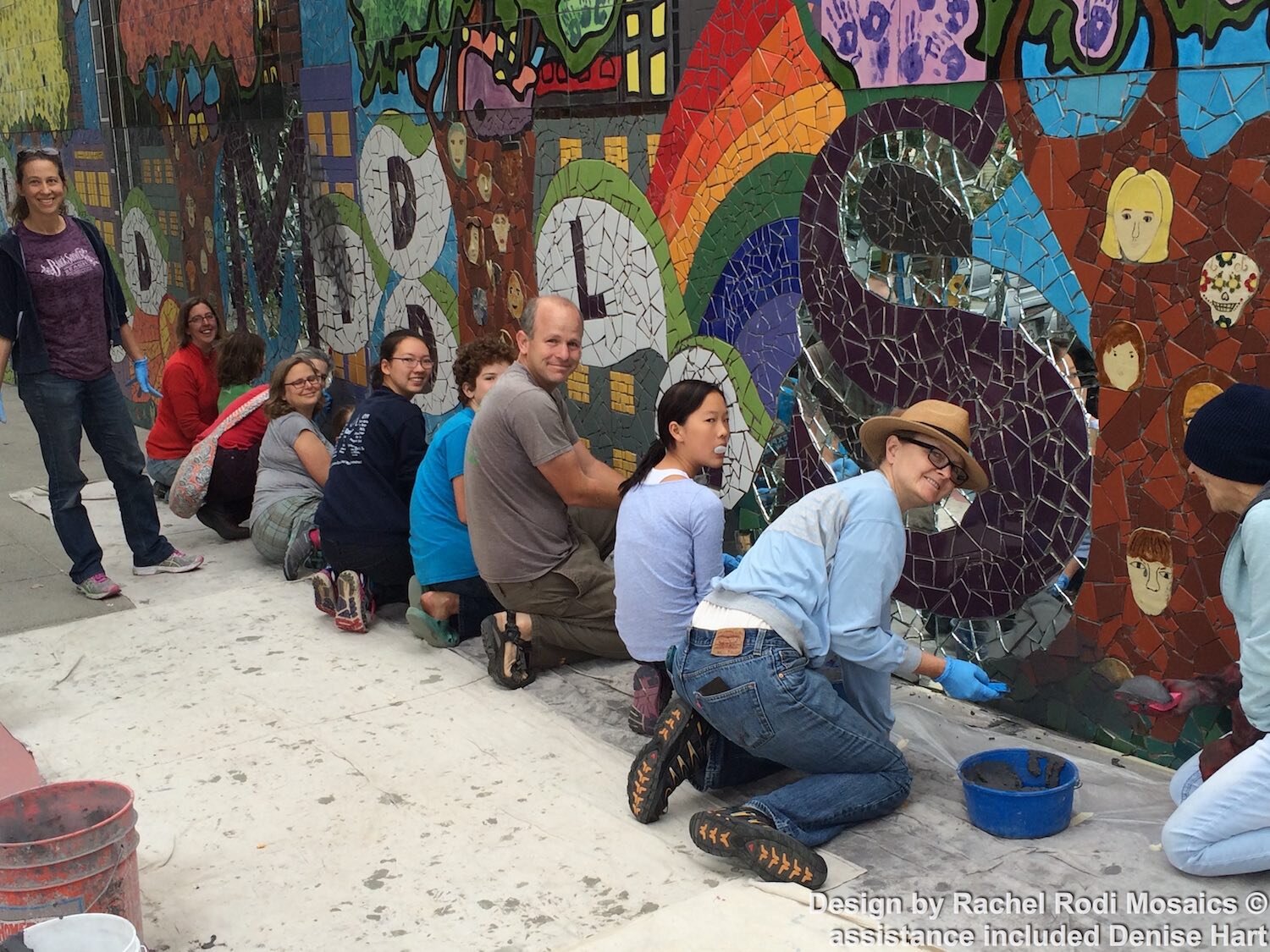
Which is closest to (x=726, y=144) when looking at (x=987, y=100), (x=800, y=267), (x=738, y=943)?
(x=800, y=267)

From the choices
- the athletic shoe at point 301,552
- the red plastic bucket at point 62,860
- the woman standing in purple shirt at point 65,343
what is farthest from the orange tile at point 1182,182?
the woman standing in purple shirt at point 65,343

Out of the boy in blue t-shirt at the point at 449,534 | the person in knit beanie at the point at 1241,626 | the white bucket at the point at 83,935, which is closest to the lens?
the white bucket at the point at 83,935

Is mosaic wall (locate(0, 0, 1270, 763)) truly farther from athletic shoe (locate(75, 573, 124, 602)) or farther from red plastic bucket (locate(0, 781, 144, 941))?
red plastic bucket (locate(0, 781, 144, 941))

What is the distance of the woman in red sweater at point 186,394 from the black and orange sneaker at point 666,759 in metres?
4.68

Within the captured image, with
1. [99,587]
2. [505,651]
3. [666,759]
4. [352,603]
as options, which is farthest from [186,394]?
[666,759]

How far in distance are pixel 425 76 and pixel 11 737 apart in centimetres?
383

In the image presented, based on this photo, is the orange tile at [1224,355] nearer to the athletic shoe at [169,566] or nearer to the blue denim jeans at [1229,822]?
the blue denim jeans at [1229,822]

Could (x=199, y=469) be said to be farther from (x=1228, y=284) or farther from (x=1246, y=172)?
(x=1246, y=172)

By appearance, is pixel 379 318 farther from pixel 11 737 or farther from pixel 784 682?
pixel 784 682

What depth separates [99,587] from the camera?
6418mm

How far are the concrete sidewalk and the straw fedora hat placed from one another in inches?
39.2

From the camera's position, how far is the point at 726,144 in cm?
530

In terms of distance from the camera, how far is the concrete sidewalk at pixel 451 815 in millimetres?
3557

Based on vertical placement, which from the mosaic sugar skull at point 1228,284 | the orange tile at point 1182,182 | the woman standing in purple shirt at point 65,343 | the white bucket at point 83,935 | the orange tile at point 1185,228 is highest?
the orange tile at point 1182,182
